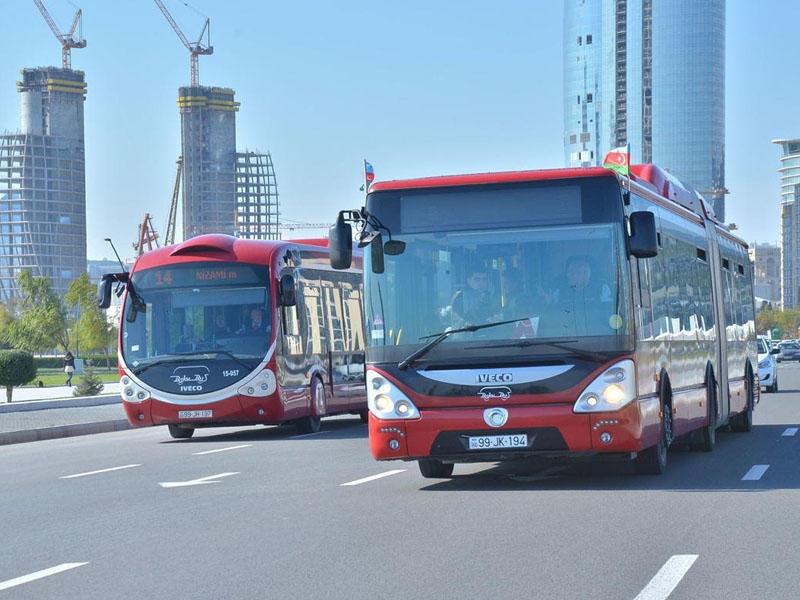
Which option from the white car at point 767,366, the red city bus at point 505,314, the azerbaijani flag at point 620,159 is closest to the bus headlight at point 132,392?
the azerbaijani flag at point 620,159

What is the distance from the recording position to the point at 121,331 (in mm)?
24438

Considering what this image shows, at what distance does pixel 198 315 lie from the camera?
24.0 m

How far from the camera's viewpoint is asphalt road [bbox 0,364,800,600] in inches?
314

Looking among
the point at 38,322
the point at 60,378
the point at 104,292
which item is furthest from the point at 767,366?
the point at 38,322

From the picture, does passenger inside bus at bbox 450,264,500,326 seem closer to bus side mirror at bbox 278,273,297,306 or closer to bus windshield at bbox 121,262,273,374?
bus windshield at bbox 121,262,273,374

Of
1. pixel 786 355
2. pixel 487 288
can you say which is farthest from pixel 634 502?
pixel 786 355

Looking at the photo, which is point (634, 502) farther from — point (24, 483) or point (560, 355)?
point (24, 483)

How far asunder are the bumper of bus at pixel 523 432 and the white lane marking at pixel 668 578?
399 centimetres

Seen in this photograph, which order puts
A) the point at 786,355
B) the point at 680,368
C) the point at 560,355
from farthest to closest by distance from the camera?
the point at 786,355 < the point at 680,368 < the point at 560,355

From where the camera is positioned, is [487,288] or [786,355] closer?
[487,288]

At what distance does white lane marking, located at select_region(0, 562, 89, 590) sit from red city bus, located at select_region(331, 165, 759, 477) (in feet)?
14.9

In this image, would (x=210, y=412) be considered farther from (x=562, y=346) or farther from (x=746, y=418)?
(x=562, y=346)

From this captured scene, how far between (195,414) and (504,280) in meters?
11.7

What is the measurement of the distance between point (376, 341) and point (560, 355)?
164 centimetres
